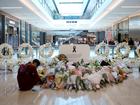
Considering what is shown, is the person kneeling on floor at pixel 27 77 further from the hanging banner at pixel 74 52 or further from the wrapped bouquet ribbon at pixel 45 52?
the wrapped bouquet ribbon at pixel 45 52

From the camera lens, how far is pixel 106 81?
7.70m

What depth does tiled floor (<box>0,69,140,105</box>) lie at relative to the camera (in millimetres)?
5652

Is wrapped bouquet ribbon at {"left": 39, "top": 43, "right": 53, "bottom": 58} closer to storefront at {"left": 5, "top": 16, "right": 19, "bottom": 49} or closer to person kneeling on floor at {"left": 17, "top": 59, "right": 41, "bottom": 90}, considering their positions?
person kneeling on floor at {"left": 17, "top": 59, "right": 41, "bottom": 90}

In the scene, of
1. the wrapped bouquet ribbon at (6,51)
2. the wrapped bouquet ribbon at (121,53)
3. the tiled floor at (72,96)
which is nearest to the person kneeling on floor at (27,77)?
the tiled floor at (72,96)

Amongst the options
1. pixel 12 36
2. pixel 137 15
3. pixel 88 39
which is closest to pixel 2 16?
pixel 12 36

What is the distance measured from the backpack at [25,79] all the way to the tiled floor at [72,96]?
18cm

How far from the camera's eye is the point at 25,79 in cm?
695

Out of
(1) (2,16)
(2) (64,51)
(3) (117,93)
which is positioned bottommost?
(3) (117,93)

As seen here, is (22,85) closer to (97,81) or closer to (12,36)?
(97,81)

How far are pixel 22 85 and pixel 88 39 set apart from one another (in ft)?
47.5

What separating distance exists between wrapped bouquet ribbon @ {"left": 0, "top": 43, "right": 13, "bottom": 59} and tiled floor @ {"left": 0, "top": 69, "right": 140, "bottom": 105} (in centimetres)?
421

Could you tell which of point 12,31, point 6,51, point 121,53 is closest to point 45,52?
point 6,51

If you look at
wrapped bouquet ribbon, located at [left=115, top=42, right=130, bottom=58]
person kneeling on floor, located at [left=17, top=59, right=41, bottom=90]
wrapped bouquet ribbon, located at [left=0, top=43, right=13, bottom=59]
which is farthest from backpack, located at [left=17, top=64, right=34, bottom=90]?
wrapped bouquet ribbon, located at [left=115, top=42, right=130, bottom=58]

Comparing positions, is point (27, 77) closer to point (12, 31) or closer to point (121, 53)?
point (121, 53)
